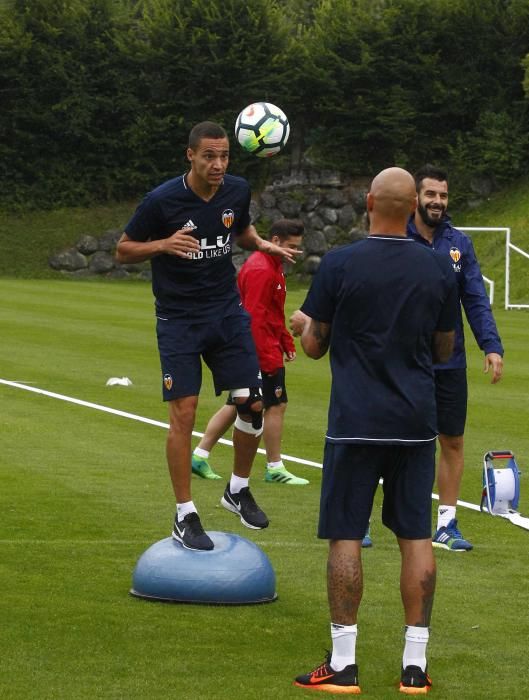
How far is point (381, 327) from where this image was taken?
19.7 ft

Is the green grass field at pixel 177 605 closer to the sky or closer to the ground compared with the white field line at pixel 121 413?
closer to the sky

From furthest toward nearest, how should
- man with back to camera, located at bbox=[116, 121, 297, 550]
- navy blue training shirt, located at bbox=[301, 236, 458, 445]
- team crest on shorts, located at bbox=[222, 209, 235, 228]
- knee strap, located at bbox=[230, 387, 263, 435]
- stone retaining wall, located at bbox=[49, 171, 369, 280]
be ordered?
1. stone retaining wall, located at bbox=[49, 171, 369, 280]
2. knee strap, located at bbox=[230, 387, 263, 435]
3. team crest on shorts, located at bbox=[222, 209, 235, 228]
4. man with back to camera, located at bbox=[116, 121, 297, 550]
5. navy blue training shirt, located at bbox=[301, 236, 458, 445]

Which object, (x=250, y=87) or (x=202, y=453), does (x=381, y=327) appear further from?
(x=250, y=87)

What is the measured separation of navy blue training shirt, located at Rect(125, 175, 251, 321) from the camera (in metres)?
8.48

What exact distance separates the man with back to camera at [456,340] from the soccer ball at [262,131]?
2.18 metres

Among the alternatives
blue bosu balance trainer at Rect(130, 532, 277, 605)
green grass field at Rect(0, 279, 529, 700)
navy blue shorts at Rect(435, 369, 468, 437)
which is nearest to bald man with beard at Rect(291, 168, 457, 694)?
green grass field at Rect(0, 279, 529, 700)

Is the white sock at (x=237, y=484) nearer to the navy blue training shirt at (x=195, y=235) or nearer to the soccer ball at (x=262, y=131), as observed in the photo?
the navy blue training shirt at (x=195, y=235)

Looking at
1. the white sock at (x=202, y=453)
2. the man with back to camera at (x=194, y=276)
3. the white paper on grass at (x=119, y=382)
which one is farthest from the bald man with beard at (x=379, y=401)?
the white paper on grass at (x=119, y=382)

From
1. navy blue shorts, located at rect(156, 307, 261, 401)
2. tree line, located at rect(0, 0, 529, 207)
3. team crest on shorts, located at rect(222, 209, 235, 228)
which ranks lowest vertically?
navy blue shorts, located at rect(156, 307, 261, 401)

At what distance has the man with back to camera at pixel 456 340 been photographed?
881 cm

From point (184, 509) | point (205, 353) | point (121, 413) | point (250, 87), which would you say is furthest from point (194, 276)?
point (250, 87)

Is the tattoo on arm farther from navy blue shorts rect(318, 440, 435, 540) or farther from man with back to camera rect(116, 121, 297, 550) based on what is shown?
man with back to camera rect(116, 121, 297, 550)

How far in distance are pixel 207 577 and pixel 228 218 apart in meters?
2.35

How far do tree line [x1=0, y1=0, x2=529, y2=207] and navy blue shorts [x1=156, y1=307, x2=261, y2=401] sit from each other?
39.3 m
